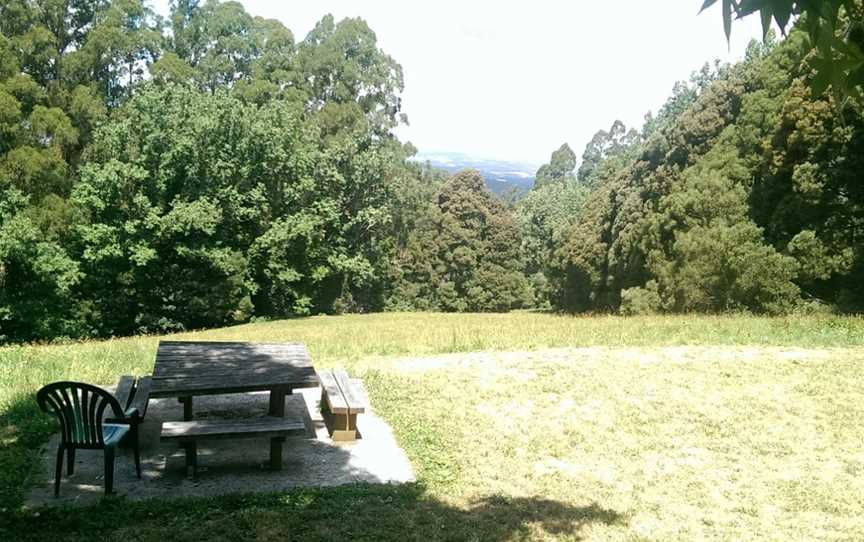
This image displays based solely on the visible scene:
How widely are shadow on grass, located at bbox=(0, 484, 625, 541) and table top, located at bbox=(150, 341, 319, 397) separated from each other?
110 centimetres

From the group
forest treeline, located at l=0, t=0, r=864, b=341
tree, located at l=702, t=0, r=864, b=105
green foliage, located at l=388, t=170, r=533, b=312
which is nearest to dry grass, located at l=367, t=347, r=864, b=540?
tree, located at l=702, t=0, r=864, b=105

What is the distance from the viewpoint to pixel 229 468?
663 cm

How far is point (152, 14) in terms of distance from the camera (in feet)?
111

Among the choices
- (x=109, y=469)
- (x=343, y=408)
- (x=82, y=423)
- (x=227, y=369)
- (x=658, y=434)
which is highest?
(x=227, y=369)

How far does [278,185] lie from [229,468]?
27.8 meters

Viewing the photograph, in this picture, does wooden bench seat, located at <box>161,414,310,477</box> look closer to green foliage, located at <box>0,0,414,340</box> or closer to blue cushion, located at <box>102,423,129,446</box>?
blue cushion, located at <box>102,423,129,446</box>

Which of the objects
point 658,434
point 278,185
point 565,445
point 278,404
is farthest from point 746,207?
point 278,404

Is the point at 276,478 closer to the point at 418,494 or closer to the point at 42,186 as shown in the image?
the point at 418,494

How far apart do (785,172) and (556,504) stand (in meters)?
24.2

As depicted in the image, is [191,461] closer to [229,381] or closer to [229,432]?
[229,432]

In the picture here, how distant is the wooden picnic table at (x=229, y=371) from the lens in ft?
21.3

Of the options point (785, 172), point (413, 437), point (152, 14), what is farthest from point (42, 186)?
point (785, 172)

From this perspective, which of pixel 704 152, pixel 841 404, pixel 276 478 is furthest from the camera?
pixel 704 152

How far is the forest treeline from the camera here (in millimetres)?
24203
